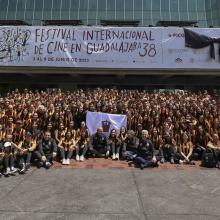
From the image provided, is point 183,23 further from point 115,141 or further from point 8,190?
point 8,190

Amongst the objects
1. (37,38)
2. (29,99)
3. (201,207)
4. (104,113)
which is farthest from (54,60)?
(201,207)

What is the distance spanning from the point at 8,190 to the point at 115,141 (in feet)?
16.7

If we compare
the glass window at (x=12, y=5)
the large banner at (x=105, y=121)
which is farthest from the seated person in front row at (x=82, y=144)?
the glass window at (x=12, y=5)

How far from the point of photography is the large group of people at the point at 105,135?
12.4m

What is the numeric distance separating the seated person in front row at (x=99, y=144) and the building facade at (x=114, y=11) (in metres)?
19.8

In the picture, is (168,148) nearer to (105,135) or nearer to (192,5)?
(105,135)

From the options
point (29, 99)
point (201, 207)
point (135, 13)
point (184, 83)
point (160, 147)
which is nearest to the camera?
point (201, 207)

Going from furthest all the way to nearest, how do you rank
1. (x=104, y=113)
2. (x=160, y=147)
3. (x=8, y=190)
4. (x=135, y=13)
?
(x=135, y=13), (x=104, y=113), (x=160, y=147), (x=8, y=190)

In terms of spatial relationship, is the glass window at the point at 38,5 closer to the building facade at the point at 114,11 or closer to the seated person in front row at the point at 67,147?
the building facade at the point at 114,11

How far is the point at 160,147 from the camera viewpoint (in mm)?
13203

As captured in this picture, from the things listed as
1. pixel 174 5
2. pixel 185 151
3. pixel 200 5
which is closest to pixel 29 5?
pixel 174 5

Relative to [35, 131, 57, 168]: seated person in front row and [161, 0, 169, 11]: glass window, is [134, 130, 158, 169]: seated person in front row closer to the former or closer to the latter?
[35, 131, 57, 168]: seated person in front row

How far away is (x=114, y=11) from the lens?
3281 cm

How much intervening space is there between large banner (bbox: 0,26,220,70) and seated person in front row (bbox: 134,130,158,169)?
10155 mm
